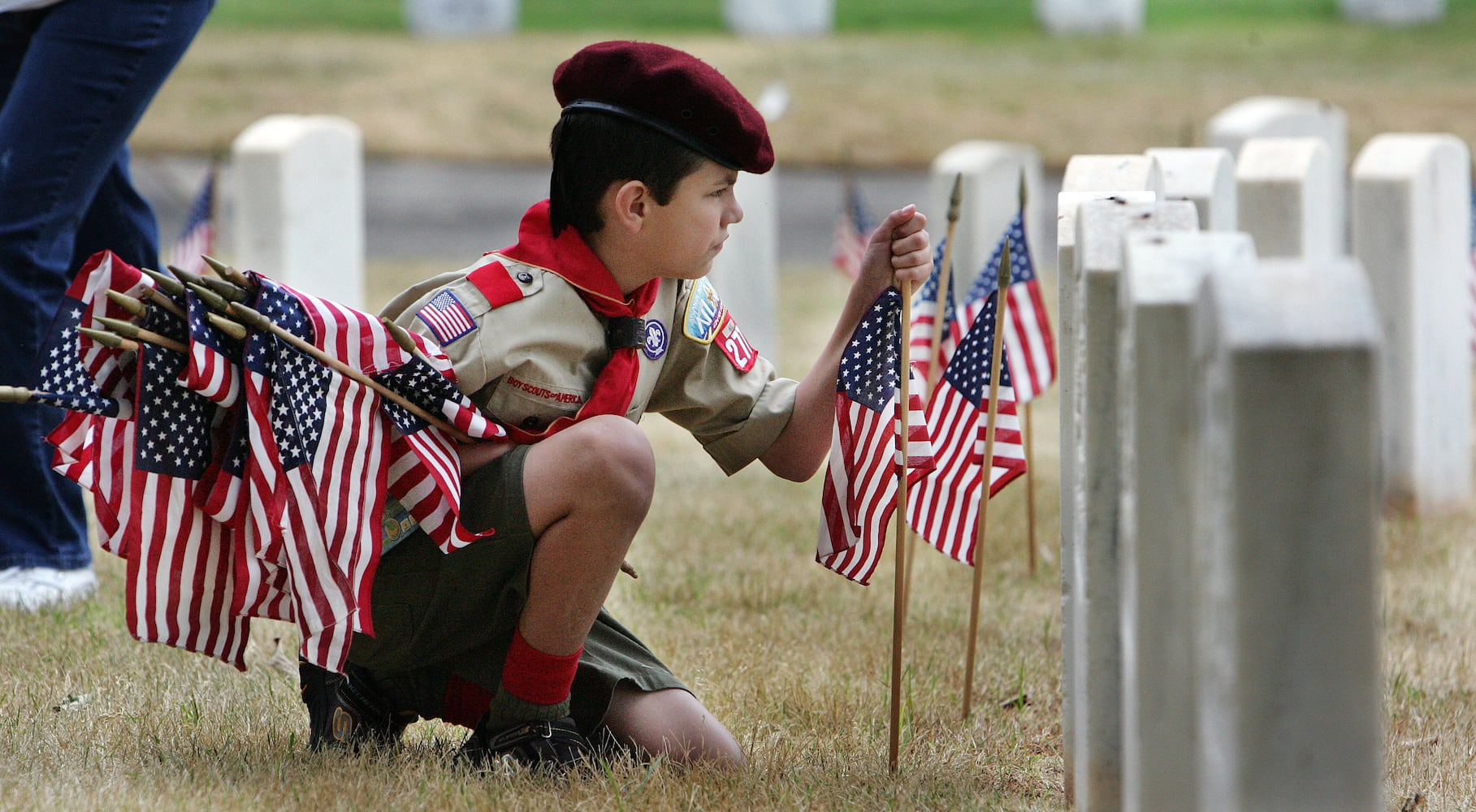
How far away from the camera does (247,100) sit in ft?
57.4

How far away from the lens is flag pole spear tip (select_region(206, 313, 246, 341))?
6.63 feet

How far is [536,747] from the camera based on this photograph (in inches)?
92.4

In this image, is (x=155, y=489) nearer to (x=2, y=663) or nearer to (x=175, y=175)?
(x=2, y=663)

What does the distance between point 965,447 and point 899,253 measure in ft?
1.43

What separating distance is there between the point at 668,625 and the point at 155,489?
1.46 meters

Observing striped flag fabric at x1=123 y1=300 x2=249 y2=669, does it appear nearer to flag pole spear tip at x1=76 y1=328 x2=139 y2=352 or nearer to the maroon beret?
flag pole spear tip at x1=76 y1=328 x2=139 y2=352

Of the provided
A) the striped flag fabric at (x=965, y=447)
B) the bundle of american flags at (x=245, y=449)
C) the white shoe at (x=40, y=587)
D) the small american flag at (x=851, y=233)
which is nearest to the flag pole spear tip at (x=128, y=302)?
the bundle of american flags at (x=245, y=449)

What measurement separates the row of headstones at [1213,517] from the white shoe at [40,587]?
2143 millimetres

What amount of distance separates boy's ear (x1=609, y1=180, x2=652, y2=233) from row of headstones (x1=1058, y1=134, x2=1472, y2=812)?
614mm

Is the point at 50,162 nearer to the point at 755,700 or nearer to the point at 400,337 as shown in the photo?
the point at 400,337

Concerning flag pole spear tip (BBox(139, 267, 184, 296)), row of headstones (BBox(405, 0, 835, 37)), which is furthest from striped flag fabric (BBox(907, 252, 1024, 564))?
row of headstones (BBox(405, 0, 835, 37))

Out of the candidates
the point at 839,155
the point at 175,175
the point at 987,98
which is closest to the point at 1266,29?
the point at 987,98

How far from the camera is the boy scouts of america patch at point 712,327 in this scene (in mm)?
2568

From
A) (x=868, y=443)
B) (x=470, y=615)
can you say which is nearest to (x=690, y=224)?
(x=868, y=443)
